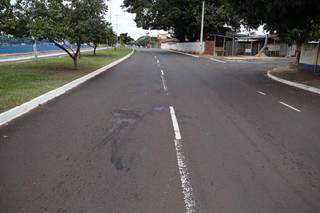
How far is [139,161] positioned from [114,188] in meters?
1.14

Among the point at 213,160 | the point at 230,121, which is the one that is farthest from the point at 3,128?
the point at 230,121

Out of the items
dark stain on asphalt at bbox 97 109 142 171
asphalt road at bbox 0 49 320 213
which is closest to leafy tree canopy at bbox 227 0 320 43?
asphalt road at bbox 0 49 320 213

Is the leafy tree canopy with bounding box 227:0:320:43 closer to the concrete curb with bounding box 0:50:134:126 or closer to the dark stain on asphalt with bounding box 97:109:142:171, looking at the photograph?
the concrete curb with bounding box 0:50:134:126

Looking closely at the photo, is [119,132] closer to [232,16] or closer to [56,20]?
[56,20]

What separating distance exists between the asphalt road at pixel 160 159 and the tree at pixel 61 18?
31.1 ft

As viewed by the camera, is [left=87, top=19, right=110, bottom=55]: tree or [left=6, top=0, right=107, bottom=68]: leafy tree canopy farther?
[left=87, top=19, right=110, bottom=55]: tree

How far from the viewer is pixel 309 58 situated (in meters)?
24.0

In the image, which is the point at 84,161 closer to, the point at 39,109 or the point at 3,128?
the point at 3,128

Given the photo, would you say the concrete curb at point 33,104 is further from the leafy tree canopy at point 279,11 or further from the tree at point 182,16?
the tree at point 182,16

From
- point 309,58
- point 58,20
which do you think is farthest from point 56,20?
point 309,58

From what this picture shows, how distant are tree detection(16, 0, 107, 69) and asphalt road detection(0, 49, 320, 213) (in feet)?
31.1

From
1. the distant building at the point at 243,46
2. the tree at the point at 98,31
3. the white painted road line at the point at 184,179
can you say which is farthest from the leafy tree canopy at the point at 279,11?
the distant building at the point at 243,46

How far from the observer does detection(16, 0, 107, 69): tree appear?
63.1ft

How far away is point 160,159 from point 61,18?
658 inches
